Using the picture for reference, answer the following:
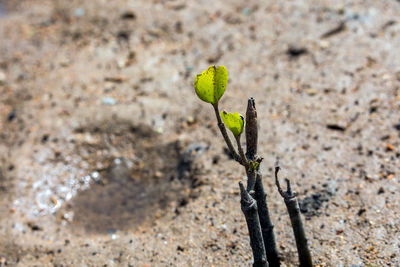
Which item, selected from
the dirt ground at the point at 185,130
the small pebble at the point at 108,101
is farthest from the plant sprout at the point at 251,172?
the small pebble at the point at 108,101

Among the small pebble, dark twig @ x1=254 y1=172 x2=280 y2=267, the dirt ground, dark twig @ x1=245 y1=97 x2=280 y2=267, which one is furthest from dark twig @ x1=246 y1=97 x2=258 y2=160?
the small pebble

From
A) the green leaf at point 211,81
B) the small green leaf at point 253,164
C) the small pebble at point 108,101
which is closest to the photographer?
the green leaf at point 211,81

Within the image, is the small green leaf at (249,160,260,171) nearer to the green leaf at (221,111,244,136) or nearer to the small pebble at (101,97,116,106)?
the green leaf at (221,111,244,136)

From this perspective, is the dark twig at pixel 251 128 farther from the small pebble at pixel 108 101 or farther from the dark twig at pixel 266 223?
the small pebble at pixel 108 101

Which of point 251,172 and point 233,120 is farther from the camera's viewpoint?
point 251,172

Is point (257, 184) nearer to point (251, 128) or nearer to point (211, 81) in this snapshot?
point (251, 128)

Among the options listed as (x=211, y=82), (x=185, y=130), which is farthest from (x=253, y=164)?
(x=185, y=130)

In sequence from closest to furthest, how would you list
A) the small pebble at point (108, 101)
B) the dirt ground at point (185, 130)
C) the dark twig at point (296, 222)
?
the dark twig at point (296, 222) → the dirt ground at point (185, 130) → the small pebble at point (108, 101)
